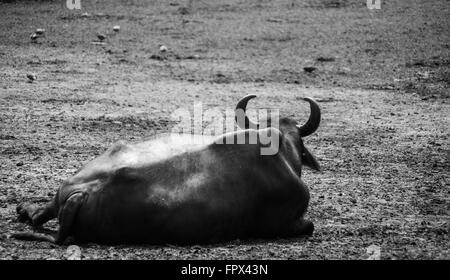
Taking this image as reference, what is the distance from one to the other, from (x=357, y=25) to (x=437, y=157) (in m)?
8.97

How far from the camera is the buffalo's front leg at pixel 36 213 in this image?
577 centimetres

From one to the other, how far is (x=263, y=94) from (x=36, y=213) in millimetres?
7144

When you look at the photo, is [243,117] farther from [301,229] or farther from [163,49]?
[163,49]

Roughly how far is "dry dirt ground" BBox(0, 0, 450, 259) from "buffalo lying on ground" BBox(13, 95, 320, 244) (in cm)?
14

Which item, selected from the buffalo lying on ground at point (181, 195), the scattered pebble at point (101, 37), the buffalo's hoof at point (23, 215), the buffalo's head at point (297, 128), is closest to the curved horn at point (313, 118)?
the buffalo's head at point (297, 128)

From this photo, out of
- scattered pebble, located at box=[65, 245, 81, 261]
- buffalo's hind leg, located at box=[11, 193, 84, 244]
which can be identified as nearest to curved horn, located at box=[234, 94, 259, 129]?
buffalo's hind leg, located at box=[11, 193, 84, 244]

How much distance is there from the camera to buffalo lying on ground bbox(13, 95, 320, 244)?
5379 mm

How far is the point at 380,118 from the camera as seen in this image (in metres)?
11.1

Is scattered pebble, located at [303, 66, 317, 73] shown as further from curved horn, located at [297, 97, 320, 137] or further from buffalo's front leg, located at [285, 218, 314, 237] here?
buffalo's front leg, located at [285, 218, 314, 237]

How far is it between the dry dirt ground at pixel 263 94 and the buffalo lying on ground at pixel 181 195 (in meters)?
0.14

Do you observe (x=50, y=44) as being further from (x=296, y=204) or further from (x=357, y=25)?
(x=296, y=204)

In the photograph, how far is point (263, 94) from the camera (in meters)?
12.7

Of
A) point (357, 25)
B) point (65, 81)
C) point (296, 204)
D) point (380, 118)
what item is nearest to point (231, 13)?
point (357, 25)

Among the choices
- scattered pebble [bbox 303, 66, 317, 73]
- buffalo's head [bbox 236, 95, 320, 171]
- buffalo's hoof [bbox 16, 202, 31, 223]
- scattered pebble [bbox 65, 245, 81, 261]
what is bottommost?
scattered pebble [bbox 303, 66, 317, 73]
